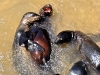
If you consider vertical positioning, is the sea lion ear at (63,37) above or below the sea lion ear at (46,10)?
below

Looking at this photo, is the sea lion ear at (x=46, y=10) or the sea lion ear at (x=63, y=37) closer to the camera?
the sea lion ear at (x=63, y=37)

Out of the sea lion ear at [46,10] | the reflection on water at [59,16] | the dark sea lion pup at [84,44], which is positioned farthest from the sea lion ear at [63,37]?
the sea lion ear at [46,10]

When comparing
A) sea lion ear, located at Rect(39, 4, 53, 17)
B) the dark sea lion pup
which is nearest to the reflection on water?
sea lion ear, located at Rect(39, 4, 53, 17)

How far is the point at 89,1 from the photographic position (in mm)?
5020

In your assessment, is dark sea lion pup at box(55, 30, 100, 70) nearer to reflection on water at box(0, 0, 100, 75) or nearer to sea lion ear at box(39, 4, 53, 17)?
reflection on water at box(0, 0, 100, 75)

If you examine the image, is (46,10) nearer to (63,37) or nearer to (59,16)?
(59,16)

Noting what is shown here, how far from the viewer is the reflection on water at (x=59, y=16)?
4.66 meters

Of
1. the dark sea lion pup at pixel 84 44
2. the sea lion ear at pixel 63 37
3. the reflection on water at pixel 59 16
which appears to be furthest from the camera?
the reflection on water at pixel 59 16

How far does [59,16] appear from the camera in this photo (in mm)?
4867

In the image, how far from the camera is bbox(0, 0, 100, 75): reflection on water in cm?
466

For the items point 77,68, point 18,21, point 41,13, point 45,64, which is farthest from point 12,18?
point 77,68

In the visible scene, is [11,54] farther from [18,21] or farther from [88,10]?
[88,10]

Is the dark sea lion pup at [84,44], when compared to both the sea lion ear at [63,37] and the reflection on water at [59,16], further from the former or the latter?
the reflection on water at [59,16]

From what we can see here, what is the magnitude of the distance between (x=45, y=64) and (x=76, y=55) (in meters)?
0.50
